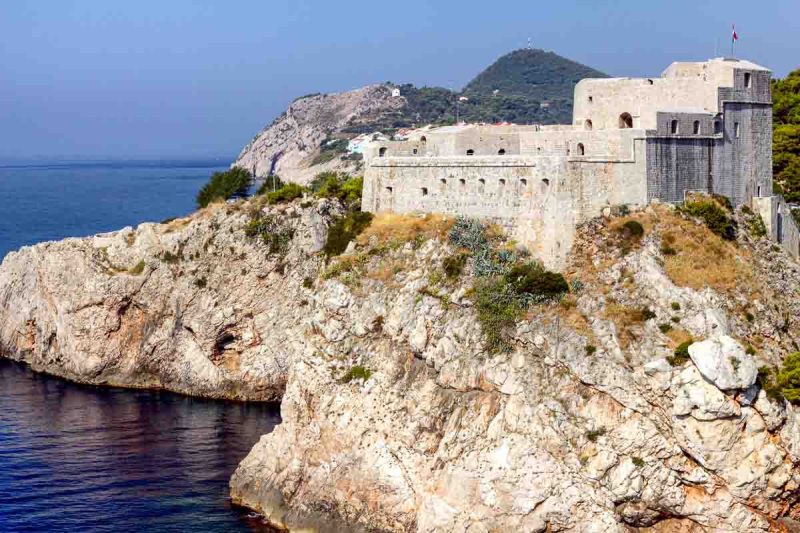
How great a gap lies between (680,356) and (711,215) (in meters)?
8.76

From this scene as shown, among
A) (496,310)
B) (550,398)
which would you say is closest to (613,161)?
(496,310)

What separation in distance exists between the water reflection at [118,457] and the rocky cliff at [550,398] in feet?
9.98

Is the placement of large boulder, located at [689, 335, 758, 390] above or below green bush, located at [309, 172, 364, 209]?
below

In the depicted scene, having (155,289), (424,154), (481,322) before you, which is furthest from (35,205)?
(481,322)

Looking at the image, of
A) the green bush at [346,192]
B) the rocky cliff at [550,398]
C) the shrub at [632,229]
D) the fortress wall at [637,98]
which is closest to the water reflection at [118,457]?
the rocky cliff at [550,398]

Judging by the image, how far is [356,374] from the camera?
2041 inches

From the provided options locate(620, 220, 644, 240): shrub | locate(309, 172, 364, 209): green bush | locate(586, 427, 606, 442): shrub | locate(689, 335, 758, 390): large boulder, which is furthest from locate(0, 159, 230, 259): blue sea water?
locate(689, 335, 758, 390): large boulder

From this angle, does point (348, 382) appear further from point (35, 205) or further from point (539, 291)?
point (35, 205)

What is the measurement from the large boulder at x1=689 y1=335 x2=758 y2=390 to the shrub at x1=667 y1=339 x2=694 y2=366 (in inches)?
35.7

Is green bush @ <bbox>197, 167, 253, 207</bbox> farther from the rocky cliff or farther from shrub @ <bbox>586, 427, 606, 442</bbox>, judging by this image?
shrub @ <bbox>586, 427, 606, 442</bbox>

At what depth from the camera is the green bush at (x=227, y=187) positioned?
9531 cm

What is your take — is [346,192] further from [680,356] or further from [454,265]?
[680,356]

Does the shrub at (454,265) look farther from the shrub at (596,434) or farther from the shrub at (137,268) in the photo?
the shrub at (137,268)

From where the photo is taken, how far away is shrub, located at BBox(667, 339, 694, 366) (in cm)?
4442
